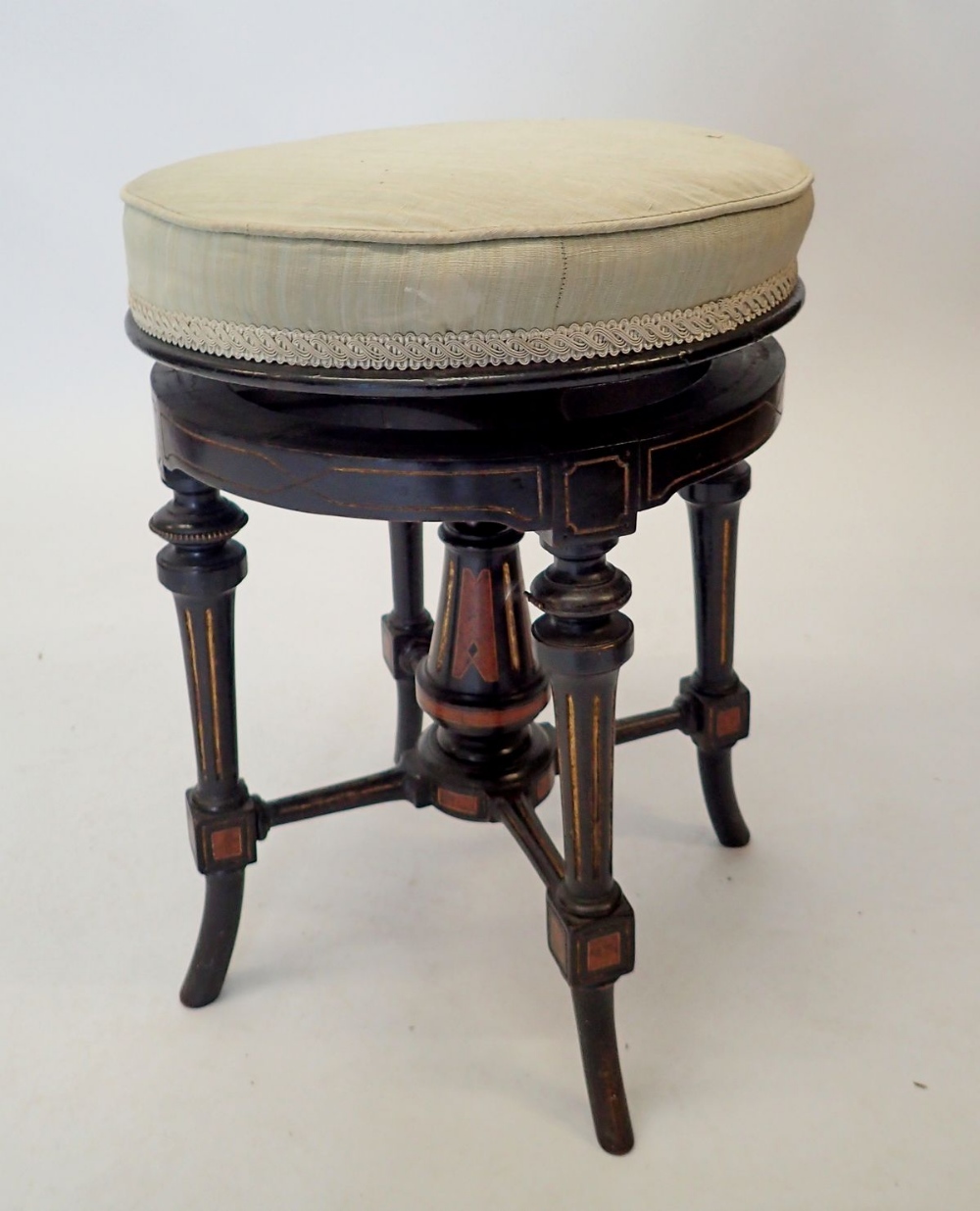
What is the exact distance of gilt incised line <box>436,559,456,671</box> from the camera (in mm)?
1337

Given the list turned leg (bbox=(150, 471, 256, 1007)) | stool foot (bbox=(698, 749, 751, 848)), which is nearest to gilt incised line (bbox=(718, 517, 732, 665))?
stool foot (bbox=(698, 749, 751, 848))

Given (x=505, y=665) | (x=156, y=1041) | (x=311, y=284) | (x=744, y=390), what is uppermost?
(x=311, y=284)

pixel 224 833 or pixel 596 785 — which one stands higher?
pixel 596 785

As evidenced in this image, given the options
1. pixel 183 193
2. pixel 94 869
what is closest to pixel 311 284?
pixel 183 193

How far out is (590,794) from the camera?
109cm

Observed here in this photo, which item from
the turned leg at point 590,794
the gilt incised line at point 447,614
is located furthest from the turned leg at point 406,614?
the turned leg at point 590,794

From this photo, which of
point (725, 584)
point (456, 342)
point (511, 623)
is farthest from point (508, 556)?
point (456, 342)

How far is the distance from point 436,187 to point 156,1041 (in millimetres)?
757

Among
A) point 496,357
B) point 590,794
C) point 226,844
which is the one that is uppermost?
point 496,357

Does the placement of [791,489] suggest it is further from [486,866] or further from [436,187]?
[436,187]

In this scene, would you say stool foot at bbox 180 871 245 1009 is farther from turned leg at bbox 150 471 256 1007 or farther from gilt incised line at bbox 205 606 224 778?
gilt incised line at bbox 205 606 224 778

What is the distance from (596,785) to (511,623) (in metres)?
0.28

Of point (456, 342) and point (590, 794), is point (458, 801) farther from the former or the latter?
point (456, 342)

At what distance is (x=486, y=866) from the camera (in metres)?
1.49
